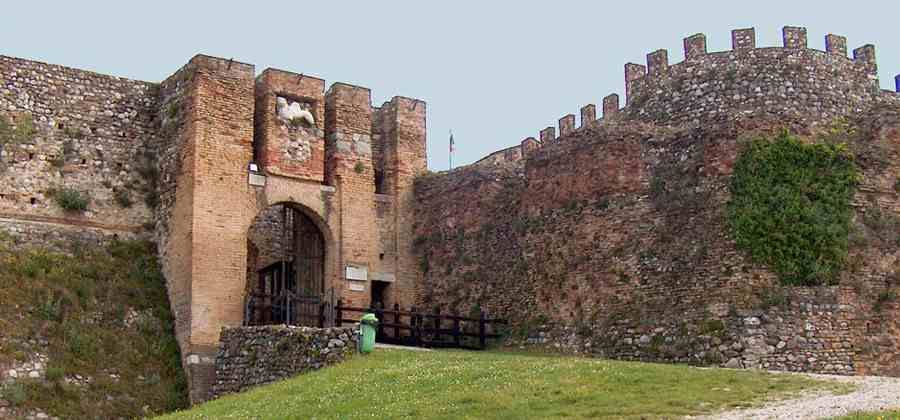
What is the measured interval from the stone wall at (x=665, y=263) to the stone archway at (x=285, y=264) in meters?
4.02

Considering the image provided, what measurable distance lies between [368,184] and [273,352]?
335 inches

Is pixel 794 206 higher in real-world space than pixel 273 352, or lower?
higher

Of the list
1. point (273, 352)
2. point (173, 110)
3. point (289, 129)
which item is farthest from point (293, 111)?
point (273, 352)

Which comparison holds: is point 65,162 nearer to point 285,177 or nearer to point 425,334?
point 285,177

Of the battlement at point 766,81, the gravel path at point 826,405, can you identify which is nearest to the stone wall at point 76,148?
the battlement at point 766,81

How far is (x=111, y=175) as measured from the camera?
110ft

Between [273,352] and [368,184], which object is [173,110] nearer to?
[368,184]

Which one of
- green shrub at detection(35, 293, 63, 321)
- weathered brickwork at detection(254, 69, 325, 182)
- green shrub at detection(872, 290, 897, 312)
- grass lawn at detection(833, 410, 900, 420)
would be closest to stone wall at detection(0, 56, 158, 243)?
green shrub at detection(35, 293, 63, 321)

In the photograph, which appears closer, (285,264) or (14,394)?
(14,394)

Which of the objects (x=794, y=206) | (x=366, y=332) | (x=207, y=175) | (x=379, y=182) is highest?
(x=379, y=182)

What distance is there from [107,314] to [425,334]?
8223mm

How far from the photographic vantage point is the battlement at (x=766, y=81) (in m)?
32.5

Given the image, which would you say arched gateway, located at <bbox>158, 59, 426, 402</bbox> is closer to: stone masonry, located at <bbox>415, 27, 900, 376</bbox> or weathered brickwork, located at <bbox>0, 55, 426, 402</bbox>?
weathered brickwork, located at <bbox>0, 55, 426, 402</bbox>

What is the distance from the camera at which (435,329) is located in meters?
31.5
